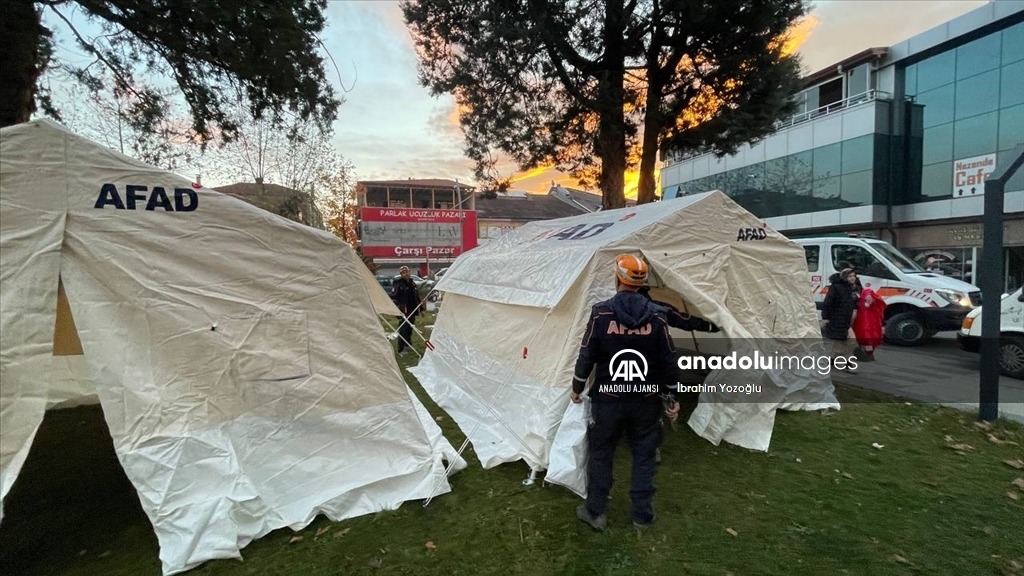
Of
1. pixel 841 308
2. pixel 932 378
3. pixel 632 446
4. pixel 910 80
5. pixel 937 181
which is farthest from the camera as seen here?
pixel 910 80

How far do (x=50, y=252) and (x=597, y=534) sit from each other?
158 inches

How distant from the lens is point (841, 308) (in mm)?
6848

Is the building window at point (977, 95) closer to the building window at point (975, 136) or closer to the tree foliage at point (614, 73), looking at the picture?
the building window at point (975, 136)

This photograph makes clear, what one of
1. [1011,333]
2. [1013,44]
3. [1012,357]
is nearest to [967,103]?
[1013,44]

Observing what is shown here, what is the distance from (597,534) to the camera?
338cm

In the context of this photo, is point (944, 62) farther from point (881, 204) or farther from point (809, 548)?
point (809, 548)

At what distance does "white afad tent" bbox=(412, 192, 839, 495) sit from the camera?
443 cm

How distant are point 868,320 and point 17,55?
11961 millimetres

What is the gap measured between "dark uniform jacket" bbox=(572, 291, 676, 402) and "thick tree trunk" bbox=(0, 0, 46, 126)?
7.63 m

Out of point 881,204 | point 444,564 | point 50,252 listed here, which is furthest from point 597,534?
point 881,204

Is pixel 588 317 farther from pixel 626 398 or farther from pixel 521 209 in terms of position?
pixel 521 209

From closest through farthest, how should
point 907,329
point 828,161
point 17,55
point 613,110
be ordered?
point 17,55 < point 613,110 < point 907,329 < point 828,161

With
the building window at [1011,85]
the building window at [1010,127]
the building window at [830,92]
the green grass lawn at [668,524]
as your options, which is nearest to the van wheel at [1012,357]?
the green grass lawn at [668,524]

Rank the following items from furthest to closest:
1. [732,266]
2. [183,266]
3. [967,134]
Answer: [967,134], [732,266], [183,266]
